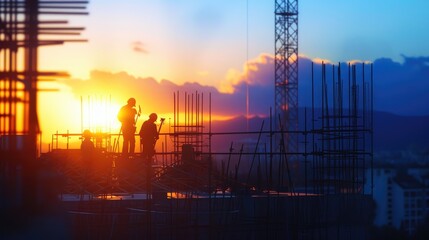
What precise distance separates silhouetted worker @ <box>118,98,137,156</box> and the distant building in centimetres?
2014

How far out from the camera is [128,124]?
55.8 ft

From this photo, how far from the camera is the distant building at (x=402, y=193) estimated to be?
116 ft

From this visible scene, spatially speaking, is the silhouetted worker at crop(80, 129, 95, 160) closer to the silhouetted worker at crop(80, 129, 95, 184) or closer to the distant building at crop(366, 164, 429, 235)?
the silhouetted worker at crop(80, 129, 95, 184)

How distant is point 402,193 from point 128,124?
73.8ft

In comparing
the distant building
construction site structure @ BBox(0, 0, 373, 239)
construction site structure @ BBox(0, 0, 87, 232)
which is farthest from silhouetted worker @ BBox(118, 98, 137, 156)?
the distant building

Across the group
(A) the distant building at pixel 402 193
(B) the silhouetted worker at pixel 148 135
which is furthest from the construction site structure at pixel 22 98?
(A) the distant building at pixel 402 193

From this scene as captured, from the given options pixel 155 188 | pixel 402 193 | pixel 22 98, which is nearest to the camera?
pixel 22 98

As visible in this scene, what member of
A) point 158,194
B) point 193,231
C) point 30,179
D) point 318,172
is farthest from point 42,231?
point 318,172

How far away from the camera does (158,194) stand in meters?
14.3

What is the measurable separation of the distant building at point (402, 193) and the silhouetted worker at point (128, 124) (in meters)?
20.1

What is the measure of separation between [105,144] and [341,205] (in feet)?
31.0

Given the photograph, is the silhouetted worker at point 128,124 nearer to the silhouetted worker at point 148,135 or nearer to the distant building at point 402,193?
the silhouetted worker at point 148,135

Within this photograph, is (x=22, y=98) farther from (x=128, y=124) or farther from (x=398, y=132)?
(x=398, y=132)

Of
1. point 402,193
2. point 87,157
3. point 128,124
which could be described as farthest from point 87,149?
point 402,193
